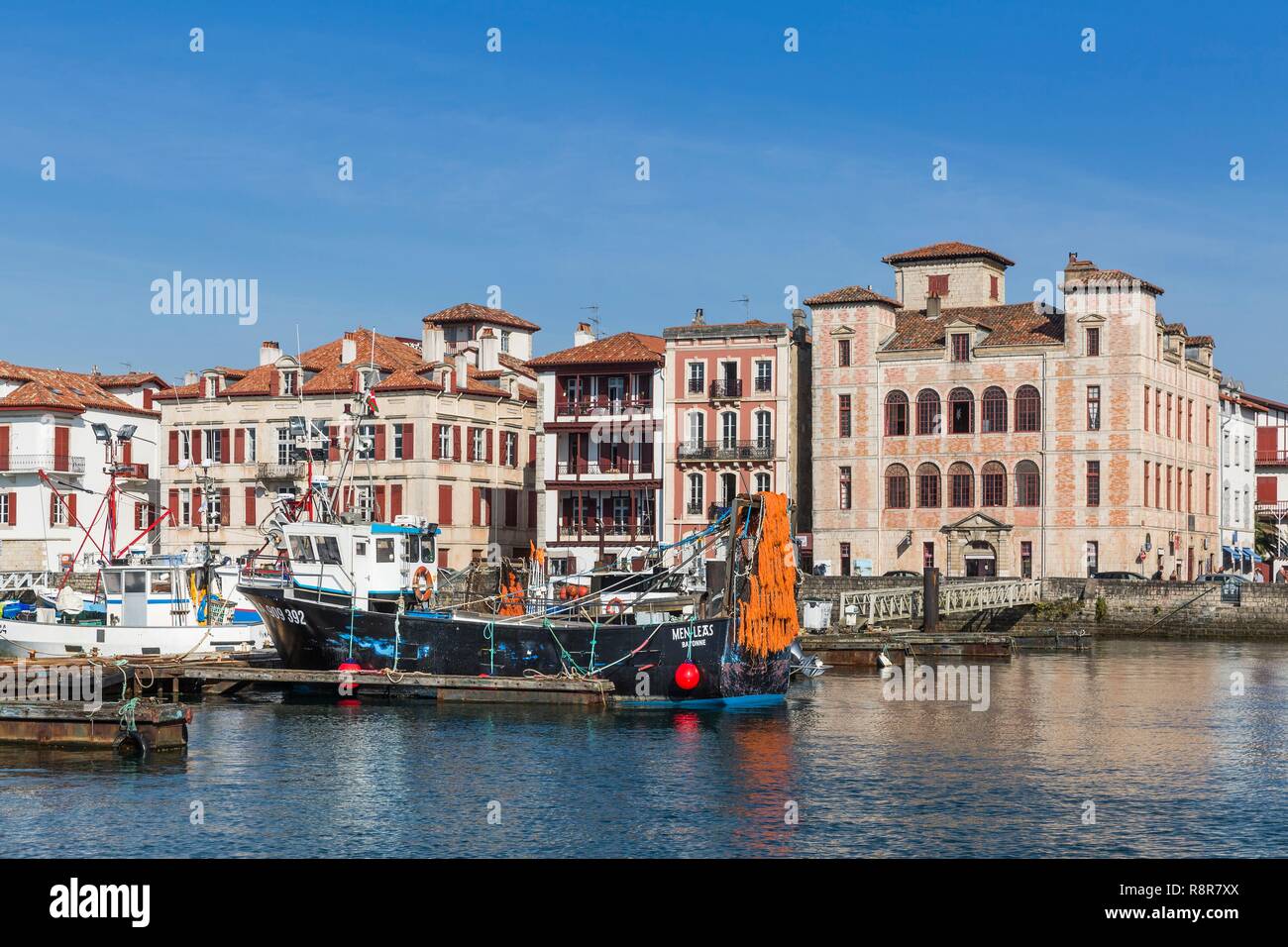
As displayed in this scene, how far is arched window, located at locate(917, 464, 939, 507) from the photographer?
8881 centimetres

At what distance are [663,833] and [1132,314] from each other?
198ft

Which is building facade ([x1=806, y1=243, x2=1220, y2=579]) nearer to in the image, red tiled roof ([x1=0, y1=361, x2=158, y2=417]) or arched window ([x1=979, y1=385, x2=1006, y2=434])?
arched window ([x1=979, y1=385, x2=1006, y2=434])

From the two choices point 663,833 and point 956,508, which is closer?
point 663,833

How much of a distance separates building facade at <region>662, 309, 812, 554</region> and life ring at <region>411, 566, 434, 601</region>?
38766 mm

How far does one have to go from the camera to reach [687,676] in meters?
45.5

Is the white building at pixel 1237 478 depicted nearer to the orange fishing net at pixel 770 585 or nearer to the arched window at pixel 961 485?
the arched window at pixel 961 485

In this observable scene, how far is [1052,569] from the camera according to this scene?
8619 centimetres

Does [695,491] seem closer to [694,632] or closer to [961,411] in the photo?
[961,411]

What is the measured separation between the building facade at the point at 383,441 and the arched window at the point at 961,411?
22904 mm

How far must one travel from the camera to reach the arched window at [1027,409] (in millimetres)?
86375

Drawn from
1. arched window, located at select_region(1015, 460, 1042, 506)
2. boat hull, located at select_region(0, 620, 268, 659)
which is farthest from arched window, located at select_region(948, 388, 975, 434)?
boat hull, located at select_region(0, 620, 268, 659)

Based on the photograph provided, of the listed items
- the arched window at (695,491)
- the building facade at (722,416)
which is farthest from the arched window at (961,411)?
the arched window at (695,491)
